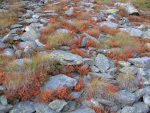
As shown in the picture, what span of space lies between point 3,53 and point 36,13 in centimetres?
633

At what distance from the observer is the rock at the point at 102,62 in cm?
1049

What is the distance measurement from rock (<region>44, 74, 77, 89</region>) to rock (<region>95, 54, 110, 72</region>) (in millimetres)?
1494

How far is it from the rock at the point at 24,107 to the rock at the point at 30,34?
4.76 metres

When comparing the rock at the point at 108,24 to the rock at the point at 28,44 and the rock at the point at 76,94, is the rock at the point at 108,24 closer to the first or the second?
the rock at the point at 28,44

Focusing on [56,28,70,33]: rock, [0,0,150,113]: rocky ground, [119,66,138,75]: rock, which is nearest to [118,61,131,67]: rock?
[0,0,150,113]: rocky ground

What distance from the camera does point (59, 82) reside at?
9.30 m

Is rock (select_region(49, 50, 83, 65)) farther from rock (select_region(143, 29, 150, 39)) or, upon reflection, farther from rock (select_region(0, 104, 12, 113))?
rock (select_region(143, 29, 150, 39))

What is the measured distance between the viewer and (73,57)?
35.4 ft

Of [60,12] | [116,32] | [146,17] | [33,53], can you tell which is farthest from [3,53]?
[146,17]

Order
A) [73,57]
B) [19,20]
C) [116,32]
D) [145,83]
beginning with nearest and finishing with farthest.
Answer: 1. [145,83]
2. [73,57]
3. [116,32]
4. [19,20]

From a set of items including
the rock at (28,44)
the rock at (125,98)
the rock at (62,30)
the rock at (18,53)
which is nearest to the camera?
the rock at (125,98)

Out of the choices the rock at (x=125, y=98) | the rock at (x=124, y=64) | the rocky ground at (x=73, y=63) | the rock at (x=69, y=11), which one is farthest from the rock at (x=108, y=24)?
the rock at (x=125, y=98)

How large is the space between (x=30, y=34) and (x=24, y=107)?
17.8 feet

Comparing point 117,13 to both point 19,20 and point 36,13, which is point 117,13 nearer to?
point 36,13
